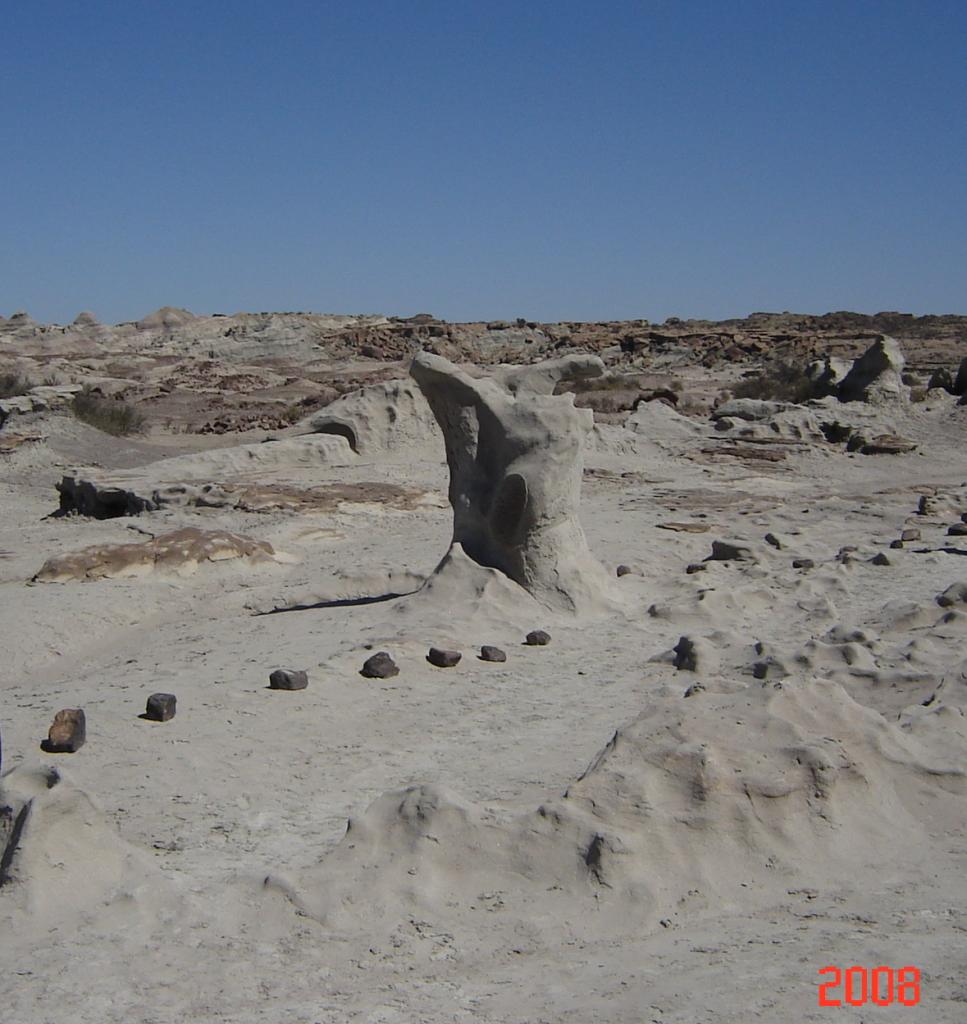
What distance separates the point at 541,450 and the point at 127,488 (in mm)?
5698

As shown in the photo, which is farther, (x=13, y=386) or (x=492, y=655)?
(x=13, y=386)

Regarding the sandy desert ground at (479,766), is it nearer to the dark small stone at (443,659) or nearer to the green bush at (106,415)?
the dark small stone at (443,659)

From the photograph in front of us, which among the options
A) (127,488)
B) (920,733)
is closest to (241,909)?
(920,733)

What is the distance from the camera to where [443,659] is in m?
6.04

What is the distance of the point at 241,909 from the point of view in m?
3.29

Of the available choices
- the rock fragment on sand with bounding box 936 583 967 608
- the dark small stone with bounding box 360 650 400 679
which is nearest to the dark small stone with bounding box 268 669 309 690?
the dark small stone with bounding box 360 650 400 679

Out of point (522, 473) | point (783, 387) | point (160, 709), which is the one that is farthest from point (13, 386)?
point (160, 709)

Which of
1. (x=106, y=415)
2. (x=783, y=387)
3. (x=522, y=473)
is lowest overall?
(x=106, y=415)

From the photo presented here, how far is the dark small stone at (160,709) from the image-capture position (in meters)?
5.05

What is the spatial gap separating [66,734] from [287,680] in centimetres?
116

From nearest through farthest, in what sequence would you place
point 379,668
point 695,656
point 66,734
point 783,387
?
point 66,734
point 379,668
point 695,656
point 783,387

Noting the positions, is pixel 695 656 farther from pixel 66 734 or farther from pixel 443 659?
pixel 66 734

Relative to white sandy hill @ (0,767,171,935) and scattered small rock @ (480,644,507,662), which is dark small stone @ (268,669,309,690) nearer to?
scattered small rock @ (480,644,507,662)

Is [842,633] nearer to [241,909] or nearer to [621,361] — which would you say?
[241,909]
